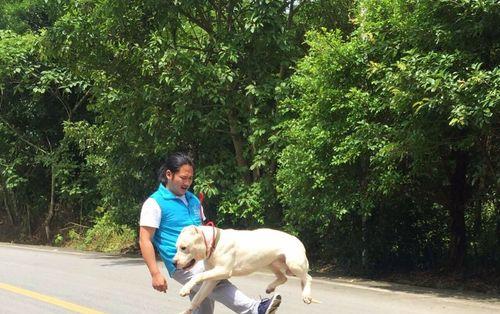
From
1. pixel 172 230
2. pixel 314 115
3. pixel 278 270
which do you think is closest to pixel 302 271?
pixel 278 270

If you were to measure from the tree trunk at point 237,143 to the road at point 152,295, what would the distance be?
323 centimetres

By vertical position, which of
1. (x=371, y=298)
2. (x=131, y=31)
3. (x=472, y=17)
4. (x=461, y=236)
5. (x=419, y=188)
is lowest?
(x=371, y=298)

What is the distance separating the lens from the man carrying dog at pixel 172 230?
4.45 m

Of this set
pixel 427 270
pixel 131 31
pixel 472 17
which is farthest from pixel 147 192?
pixel 472 17

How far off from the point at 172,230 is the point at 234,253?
1.91 feet

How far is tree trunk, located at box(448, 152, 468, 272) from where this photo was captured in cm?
1128

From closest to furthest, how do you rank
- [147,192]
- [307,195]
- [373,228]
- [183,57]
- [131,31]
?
[307,195] < [373,228] < [183,57] < [131,31] < [147,192]

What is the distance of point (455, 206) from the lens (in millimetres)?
11539

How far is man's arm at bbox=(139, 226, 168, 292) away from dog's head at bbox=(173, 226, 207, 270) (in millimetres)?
301

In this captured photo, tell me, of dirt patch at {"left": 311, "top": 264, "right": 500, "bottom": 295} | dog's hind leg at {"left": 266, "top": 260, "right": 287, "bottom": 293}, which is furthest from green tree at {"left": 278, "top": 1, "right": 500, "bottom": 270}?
dog's hind leg at {"left": 266, "top": 260, "right": 287, "bottom": 293}

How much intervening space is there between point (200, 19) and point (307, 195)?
5548mm

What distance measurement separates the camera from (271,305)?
4.22m

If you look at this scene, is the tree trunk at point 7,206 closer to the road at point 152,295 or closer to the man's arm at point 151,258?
the road at point 152,295

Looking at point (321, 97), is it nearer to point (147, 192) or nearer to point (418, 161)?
point (418, 161)
